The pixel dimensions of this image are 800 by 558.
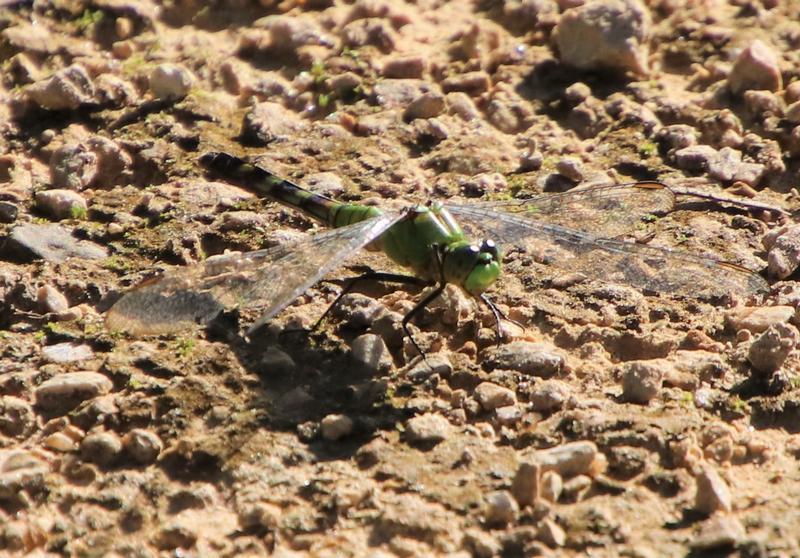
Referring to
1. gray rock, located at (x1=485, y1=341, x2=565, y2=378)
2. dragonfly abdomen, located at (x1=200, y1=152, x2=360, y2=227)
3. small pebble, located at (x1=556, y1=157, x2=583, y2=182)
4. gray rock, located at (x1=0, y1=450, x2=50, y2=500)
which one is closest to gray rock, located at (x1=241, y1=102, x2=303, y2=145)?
dragonfly abdomen, located at (x1=200, y1=152, x2=360, y2=227)

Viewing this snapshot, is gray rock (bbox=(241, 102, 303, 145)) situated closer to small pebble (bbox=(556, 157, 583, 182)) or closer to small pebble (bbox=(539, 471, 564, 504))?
small pebble (bbox=(556, 157, 583, 182))

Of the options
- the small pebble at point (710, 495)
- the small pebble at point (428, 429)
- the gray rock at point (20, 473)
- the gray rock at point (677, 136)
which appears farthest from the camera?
the gray rock at point (677, 136)

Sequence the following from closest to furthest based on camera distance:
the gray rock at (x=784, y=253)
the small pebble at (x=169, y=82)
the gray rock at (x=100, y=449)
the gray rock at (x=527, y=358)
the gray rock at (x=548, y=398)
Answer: the gray rock at (x=100, y=449), the gray rock at (x=548, y=398), the gray rock at (x=527, y=358), the gray rock at (x=784, y=253), the small pebble at (x=169, y=82)

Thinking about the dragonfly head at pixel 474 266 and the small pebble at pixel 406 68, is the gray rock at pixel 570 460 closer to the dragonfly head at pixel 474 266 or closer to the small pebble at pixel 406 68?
the dragonfly head at pixel 474 266

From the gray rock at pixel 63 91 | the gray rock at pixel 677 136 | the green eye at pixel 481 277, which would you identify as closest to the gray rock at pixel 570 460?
the green eye at pixel 481 277

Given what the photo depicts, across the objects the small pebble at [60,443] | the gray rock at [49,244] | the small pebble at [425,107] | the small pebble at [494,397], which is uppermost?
the small pebble at [425,107]

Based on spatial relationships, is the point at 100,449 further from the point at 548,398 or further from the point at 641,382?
the point at 641,382

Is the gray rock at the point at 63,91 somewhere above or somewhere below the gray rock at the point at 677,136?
above
